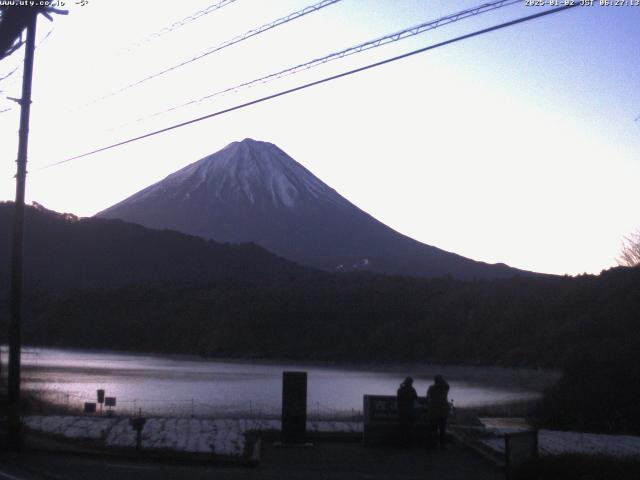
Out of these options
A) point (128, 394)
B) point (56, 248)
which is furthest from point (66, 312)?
point (128, 394)

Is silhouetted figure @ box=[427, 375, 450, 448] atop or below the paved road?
atop

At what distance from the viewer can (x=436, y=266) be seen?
113 metres

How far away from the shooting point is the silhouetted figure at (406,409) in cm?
1697

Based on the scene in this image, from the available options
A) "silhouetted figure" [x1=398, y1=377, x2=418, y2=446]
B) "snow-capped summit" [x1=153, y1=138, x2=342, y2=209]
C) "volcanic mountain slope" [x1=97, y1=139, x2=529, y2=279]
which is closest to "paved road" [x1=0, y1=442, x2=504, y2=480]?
"silhouetted figure" [x1=398, y1=377, x2=418, y2=446]

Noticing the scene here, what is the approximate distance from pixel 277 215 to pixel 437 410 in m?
111

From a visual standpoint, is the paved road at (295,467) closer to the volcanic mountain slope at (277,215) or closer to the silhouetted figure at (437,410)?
the silhouetted figure at (437,410)

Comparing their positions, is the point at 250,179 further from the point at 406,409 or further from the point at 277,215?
the point at 406,409

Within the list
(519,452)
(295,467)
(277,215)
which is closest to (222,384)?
(295,467)


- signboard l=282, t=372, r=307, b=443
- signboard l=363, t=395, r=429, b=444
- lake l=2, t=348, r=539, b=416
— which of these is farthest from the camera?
lake l=2, t=348, r=539, b=416

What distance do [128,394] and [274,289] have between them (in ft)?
133

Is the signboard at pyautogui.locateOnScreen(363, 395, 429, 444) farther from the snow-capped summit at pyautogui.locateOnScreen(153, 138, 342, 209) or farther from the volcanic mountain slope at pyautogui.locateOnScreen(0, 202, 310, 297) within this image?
the snow-capped summit at pyautogui.locateOnScreen(153, 138, 342, 209)

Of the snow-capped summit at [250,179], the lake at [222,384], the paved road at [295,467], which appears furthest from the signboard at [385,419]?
the snow-capped summit at [250,179]

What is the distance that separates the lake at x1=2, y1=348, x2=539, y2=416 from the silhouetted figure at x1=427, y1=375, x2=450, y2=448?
9.99m

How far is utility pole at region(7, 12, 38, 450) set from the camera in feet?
55.7
